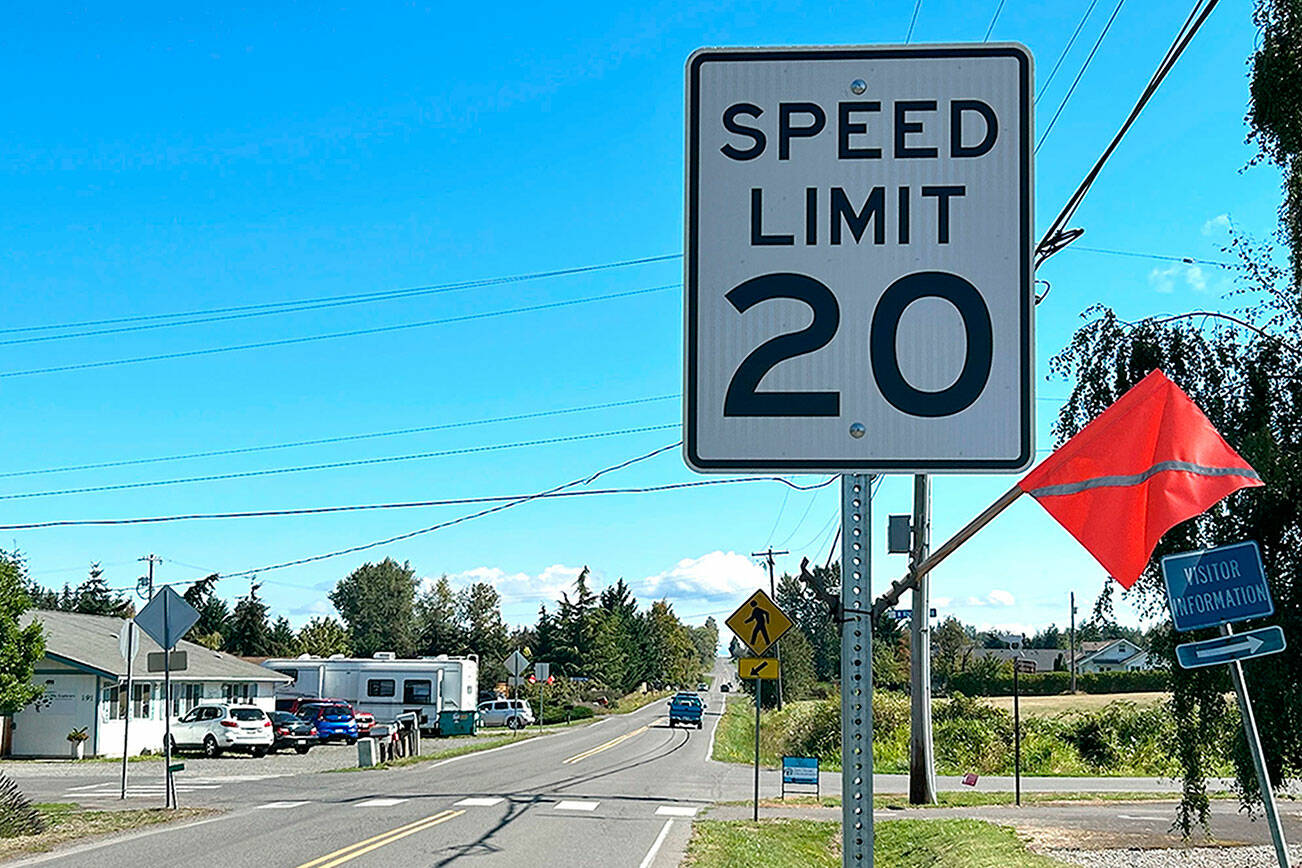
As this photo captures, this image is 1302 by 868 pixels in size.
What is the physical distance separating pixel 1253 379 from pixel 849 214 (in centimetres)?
1191

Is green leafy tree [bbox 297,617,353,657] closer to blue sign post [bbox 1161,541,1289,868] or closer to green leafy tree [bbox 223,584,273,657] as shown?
green leafy tree [bbox 223,584,273,657]

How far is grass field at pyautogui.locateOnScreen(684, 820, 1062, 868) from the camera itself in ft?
53.5

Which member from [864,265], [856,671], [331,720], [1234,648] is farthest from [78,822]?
[331,720]

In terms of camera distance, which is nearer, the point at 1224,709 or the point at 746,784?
the point at 1224,709

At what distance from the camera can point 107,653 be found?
42594 mm

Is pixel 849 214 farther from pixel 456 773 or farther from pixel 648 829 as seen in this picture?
pixel 456 773

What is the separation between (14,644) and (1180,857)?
30.7 m

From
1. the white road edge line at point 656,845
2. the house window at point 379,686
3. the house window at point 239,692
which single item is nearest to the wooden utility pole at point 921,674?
the white road edge line at point 656,845

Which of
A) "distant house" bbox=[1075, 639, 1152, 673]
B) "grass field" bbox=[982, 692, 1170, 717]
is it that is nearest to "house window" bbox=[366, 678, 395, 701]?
"grass field" bbox=[982, 692, 1170, 717]

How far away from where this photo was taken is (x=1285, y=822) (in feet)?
74.7

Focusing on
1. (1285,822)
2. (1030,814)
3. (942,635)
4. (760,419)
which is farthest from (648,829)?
(942,635)

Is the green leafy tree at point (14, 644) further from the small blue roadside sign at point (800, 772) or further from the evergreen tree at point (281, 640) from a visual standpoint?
the evergreen tree at point (281, 640)

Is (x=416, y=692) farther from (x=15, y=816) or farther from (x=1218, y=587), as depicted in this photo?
(x=1218, y=587)

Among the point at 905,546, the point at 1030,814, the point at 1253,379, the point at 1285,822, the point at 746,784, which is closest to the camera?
the point at 1253,379
